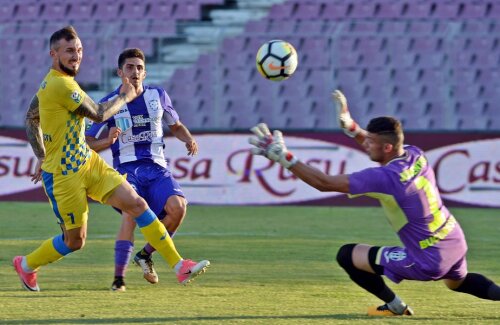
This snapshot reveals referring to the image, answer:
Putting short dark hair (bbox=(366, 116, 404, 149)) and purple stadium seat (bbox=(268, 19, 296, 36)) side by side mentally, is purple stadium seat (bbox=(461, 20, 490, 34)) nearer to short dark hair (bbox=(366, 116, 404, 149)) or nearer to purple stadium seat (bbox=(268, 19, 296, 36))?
purple stadium seat (bbox=(268, 19, 296, 36))

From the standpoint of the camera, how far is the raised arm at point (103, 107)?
810 centimetres

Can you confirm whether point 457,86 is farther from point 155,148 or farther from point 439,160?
point 155,148

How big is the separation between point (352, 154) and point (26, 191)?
5274mm

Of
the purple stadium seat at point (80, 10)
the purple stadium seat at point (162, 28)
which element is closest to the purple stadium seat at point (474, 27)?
the purple stadium seat at point (162, 28)

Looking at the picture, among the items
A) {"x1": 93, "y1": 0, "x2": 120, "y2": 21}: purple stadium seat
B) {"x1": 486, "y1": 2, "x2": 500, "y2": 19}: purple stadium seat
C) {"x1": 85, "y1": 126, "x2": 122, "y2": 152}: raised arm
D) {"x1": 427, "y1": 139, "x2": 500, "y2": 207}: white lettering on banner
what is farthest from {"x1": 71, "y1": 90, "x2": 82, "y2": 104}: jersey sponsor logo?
{"x1": 93, "y1": 0, "x2": 120, "y2": 21}: purple stadium seat

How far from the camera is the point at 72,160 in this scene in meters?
8.24

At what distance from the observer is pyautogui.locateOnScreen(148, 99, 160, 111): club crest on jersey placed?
375 inches

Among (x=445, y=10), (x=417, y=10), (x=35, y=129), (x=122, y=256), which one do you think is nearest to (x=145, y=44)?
(x=417, y=10)

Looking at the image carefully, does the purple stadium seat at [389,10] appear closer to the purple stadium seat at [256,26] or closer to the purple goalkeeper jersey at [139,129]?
the purple stadium seat at [256,26]

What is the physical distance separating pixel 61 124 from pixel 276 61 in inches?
101

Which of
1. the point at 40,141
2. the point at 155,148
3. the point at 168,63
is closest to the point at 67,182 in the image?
the point at 40,141

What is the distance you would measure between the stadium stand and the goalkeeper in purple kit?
12.8m

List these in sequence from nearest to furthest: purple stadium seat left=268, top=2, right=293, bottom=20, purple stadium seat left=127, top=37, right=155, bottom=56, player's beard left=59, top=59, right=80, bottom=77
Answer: player's beard left=59, top=59, right=80, bottom=77 → purple stadium seat left=127, top=37, right=155, bottom=56 → purple stadium seat left=268, top=2, right=293, bottom=20

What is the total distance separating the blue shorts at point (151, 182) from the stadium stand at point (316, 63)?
1102 cm
